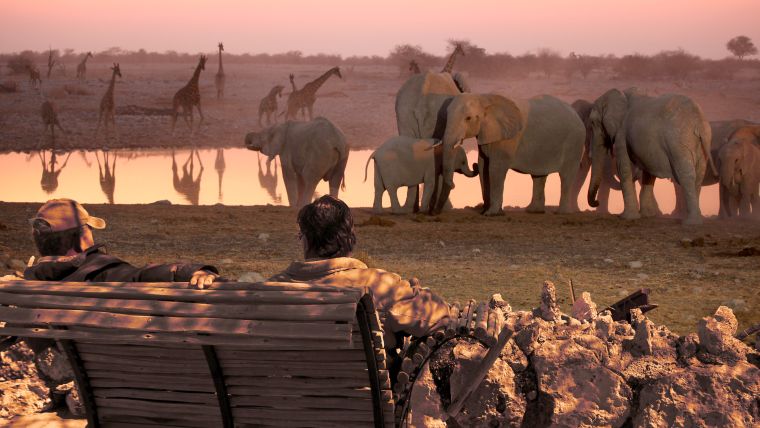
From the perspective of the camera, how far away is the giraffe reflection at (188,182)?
748 inches

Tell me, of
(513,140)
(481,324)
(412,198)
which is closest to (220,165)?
(412,198)

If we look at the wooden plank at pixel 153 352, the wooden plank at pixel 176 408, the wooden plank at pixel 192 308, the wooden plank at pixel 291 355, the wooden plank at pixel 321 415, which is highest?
the wooden plank at pixel 192 308

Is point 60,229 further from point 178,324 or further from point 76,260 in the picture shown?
point 178,324

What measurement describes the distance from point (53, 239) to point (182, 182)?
17.4 metres

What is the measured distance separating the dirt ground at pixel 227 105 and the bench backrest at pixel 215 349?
24.0m

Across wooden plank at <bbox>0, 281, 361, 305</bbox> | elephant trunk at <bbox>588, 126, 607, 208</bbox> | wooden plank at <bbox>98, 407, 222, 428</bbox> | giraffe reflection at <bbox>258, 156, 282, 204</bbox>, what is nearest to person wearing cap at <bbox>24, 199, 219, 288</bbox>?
wooden plank at <bbox>0, 281, 361, 305</bbox>

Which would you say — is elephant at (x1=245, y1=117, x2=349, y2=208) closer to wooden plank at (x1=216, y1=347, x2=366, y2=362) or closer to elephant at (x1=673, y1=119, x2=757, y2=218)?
elephant at (x1=673, y1=119, x2=757, y2=218)

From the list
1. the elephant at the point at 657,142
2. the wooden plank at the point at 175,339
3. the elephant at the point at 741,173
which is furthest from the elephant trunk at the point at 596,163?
the wooden plank at the point at 175,339

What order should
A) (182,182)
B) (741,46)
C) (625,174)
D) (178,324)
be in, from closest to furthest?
1. (178,324)
2. (625,174)
3. (182,182)
4. (741,46)

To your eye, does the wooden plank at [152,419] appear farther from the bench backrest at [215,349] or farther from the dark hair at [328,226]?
the dark hair at [328,226]

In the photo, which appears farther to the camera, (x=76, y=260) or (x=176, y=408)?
(x=76, y=260)

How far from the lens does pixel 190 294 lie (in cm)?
346

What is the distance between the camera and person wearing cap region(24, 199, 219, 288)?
379 cm

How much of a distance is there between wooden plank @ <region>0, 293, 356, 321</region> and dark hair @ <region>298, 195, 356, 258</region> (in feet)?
1.64
